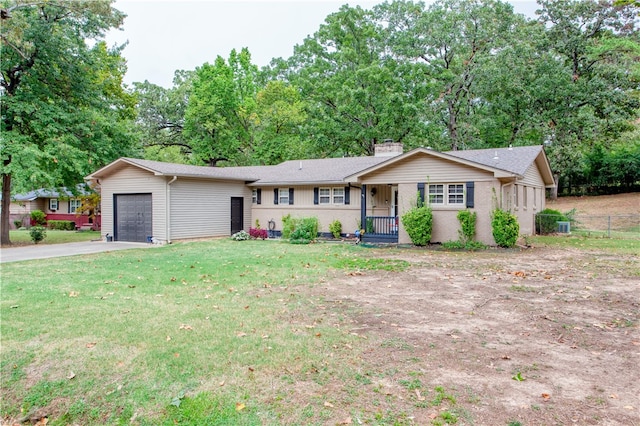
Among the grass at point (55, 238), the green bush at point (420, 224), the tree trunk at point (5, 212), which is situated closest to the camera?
the green bush at point (420, 224)

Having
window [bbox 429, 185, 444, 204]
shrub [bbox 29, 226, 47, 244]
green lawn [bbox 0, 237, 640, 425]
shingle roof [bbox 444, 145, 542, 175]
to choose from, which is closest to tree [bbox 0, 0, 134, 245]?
shrub [bbox 29, 226, 47, 244]

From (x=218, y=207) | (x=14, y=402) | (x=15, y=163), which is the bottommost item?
(x=14, y=402)

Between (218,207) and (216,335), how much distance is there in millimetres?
15115

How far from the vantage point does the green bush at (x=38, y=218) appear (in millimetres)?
31609

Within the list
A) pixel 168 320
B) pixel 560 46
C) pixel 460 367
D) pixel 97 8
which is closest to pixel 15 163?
pixel 97 8

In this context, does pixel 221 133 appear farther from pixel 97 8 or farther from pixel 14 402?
pixel 14 402

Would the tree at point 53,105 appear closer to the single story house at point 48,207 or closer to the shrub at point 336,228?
the shrub at point 336,228

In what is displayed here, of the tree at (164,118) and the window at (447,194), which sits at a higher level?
the tree at (164,118)

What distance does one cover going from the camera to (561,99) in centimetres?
3022

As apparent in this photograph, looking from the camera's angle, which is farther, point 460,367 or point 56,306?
point 56,306

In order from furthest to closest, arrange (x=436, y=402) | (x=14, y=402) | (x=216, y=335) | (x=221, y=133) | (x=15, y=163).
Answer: (x=221, y=133), (x=15, y=163), (x=216, y=335), (x=14, y=402), (x=436, y=402)

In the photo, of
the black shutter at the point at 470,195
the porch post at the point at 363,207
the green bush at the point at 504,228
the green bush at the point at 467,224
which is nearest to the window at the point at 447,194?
the black shutter at the point at 470,195

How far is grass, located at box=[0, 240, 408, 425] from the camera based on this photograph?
3.59 meters

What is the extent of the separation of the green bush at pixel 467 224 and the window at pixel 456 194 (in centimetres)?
59
